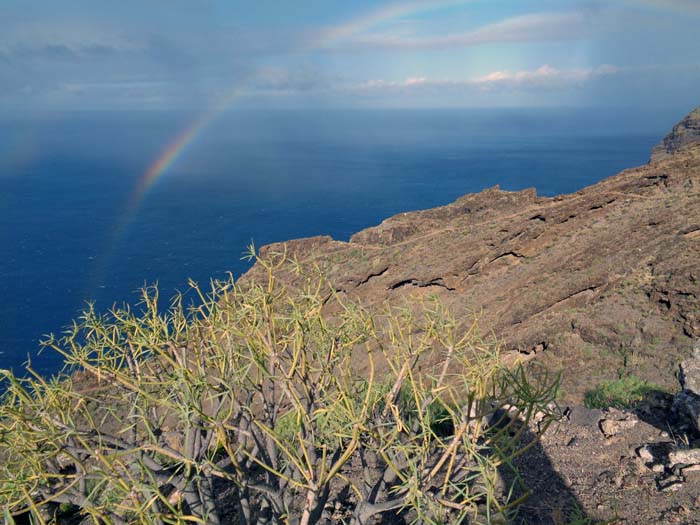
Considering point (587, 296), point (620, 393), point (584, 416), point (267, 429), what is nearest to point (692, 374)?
point (584, 416)

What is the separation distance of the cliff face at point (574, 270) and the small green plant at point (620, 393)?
0.97 feet

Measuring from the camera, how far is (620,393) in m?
8.00

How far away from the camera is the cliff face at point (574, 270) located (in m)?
9.98

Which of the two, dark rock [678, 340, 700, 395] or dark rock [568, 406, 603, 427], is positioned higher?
dark rock [678, 340, 700, 395]

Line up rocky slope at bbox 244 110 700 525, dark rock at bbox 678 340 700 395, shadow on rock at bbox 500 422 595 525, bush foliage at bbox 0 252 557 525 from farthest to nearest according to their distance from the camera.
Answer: dark rock at bbox 678 340 700 395 < rocky slope at bbox 244 110 700 525 < shadow on rock at bbox 500 422 595 525 < bush foliage at bbox 0 252 557 525

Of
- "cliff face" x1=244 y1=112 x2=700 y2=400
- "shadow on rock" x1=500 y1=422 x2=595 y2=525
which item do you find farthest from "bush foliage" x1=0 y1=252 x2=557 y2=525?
"cliff face" x1=244 y1=112 x2=700 y2=400

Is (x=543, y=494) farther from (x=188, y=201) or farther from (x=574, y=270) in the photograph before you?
(x=188, y=201)

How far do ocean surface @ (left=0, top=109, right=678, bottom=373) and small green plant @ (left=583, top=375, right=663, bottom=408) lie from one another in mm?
15587

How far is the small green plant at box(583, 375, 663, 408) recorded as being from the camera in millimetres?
7359

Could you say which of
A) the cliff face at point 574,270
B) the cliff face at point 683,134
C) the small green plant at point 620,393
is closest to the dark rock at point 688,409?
the small green plant at point 620,393

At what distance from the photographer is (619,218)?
15430 mm

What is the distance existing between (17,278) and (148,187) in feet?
193

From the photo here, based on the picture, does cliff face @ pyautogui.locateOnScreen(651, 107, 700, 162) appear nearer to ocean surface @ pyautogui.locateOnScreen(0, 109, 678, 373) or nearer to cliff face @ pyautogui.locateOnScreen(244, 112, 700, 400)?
ocean surface @ pyautogui.locateOnScreen(0, 109, 678, 373)

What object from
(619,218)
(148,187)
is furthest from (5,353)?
(148,187)
